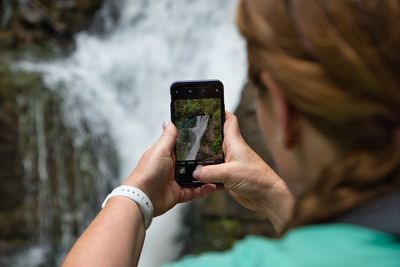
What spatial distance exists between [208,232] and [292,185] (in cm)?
428

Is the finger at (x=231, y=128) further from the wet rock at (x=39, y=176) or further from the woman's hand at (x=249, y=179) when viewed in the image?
the wet rock at (x=39, y=176)

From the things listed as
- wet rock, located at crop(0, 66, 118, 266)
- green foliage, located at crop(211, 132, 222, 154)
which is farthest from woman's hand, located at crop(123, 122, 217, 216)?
wet rock, located at crop(0, 66, 118, 266)

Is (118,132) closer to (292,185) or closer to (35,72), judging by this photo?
(35,72)

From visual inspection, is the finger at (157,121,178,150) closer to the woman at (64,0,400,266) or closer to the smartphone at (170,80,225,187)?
the smartphone at (170,80,225,187)

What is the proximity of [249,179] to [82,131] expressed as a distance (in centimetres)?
419

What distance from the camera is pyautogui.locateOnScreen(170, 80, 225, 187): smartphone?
1456 millimetres

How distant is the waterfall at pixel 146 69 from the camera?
18.2 ft

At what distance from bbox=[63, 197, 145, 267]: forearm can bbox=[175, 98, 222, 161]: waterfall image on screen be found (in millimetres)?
325

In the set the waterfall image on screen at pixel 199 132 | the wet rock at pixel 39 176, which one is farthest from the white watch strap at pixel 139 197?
the wet rock at pixel 39 176

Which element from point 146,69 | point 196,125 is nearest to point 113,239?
point 196,125

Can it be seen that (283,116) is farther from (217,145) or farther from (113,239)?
(217,145)

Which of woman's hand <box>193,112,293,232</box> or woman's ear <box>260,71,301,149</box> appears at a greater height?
woman's ear <box>260,71,301,149</box>

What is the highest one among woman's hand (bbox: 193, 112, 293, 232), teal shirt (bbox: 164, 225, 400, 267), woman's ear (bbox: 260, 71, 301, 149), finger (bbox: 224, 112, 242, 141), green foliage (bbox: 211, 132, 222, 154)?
woman's ear (bbox: 260, 71, 301, 149)

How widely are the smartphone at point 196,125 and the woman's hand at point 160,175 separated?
0.16 feet
